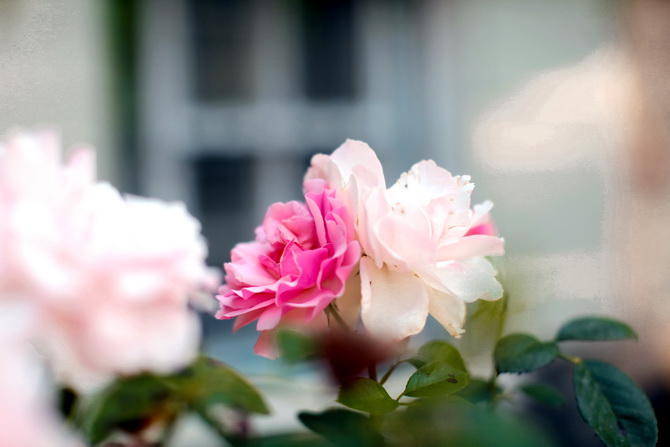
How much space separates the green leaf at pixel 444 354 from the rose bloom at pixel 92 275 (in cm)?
21

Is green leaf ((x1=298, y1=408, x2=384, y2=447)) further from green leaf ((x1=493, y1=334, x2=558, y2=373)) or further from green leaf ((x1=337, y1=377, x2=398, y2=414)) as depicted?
green leaf ((x1=493, y1=334, x2=558, y2=373))

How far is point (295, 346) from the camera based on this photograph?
343 mm

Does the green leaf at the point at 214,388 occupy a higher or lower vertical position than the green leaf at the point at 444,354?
higher

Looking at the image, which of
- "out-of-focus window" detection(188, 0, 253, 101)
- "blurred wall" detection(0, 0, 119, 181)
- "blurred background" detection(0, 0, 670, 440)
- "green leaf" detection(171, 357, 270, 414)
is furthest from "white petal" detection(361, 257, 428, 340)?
"out-of-focus window" detection(188, 0, 253, 101)

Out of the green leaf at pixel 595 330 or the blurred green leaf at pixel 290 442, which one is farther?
the green leaf at pixel 595 330

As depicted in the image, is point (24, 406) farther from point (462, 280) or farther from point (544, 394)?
point (544, 394)

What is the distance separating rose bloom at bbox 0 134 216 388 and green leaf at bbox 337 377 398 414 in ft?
0.34

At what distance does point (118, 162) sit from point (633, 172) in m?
2.07

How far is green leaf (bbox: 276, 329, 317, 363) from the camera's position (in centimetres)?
34

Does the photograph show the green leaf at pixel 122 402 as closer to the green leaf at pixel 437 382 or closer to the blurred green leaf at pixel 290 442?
the blurred green leaf at pixel 290 442

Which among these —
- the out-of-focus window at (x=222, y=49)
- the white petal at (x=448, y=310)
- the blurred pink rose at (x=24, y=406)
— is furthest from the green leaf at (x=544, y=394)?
the out-of-focus window at (x=222, y=49)

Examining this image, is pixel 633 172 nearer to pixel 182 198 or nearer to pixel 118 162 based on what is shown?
pixel 182 198

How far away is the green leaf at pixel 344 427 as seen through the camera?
1.18ft

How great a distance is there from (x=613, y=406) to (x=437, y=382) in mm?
149
